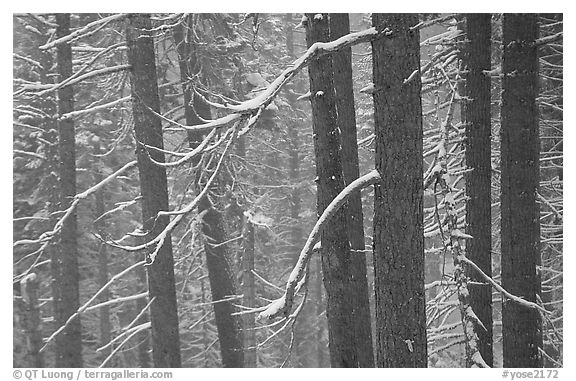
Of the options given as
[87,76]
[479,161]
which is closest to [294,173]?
[479,161]

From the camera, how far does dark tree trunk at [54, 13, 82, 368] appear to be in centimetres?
1013

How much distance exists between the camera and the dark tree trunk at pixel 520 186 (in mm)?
7176

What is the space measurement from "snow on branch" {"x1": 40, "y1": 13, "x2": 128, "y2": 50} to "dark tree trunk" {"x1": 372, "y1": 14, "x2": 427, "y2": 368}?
400 centimetres

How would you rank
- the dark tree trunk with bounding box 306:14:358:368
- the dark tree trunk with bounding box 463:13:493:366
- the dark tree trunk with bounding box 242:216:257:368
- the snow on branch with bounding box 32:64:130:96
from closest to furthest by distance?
the dark tree trunk with bounding box 306:14:358:368 → the snow on branch with bounding box 32:64:130:96 → the dark tree trunk with bounding box 463:13:493:366 → the dark tree trunk with bounding box 242:216:257:368

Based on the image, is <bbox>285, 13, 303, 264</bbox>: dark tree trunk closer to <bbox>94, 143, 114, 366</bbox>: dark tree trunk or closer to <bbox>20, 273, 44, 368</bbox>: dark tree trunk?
<bbox>94, 143, 114, 366</bbox>: dark tree trunk

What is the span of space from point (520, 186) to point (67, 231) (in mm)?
8204

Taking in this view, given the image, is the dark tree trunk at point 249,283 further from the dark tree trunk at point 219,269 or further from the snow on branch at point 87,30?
the snow on branch at point 87,30

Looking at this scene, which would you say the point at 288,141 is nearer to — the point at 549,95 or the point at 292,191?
the point at 292,191

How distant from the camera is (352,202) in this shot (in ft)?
24.0

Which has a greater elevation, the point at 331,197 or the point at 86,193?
the point at 86,193

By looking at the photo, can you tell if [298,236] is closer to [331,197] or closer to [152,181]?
[152,181]

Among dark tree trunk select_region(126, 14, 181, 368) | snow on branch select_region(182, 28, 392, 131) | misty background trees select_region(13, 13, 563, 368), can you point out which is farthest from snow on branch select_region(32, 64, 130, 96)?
snow on branch select_region(182, 28, 392, 131)

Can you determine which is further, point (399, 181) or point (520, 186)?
point (520, 186)

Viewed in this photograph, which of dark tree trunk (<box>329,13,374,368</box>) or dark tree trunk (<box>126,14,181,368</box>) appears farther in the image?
dark tree trunk (<box>126,14,181,368</box>)
